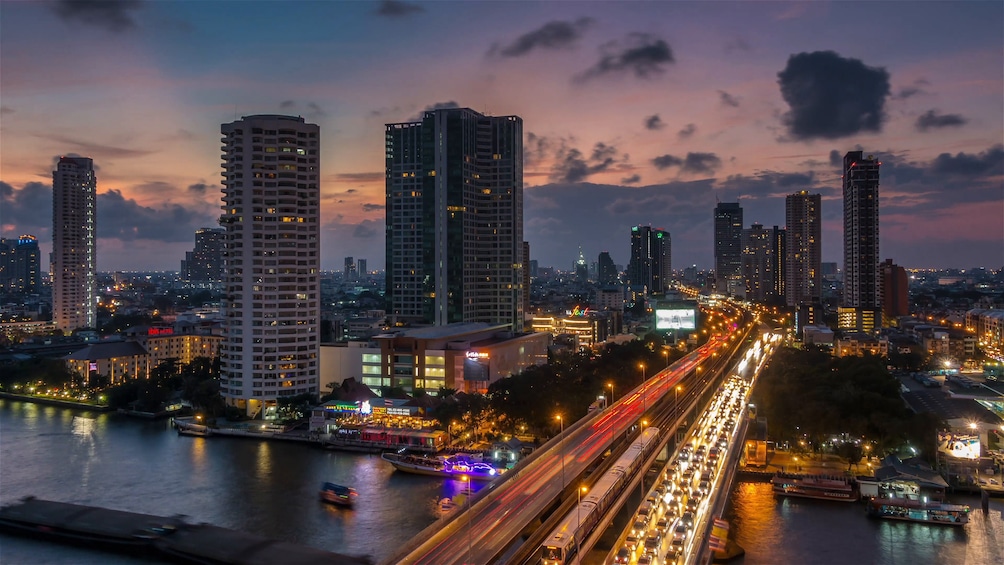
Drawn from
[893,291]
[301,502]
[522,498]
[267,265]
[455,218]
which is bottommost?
[301,502]

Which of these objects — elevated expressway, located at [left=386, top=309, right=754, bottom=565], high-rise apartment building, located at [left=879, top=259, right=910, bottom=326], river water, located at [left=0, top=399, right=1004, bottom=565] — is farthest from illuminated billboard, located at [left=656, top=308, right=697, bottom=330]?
river water, located at [left=0, top=399, right=1004, bottom=565]

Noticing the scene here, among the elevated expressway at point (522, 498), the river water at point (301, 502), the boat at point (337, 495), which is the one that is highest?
the elevated expressway at point (522, 498)

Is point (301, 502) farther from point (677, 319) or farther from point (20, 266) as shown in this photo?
point (20, 266)

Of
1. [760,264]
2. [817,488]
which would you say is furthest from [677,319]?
[760,264]

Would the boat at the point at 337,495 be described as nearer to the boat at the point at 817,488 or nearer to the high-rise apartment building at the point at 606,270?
the boat at the point at 817,488

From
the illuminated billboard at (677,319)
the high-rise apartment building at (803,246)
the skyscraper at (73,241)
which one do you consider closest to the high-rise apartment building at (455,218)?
the illuminated billboard at (677,319)

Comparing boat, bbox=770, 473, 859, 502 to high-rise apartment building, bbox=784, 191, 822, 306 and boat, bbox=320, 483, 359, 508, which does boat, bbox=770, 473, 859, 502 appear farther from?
high-rise apartment building, bbox=784, 191, 822, 306
